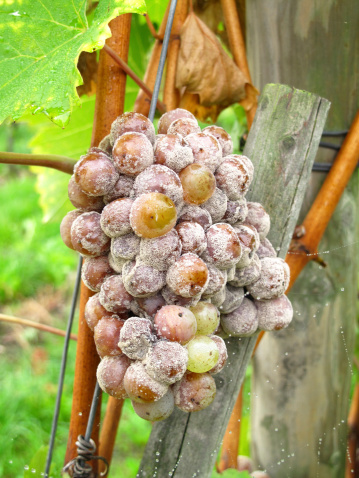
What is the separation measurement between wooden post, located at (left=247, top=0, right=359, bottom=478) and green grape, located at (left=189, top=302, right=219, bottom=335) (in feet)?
1.42

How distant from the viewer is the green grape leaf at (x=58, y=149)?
3.36 feet

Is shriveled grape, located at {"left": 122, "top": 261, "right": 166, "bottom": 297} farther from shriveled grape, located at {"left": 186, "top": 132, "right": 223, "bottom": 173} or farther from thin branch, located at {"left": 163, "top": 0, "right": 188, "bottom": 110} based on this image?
thin branch, located at {"left": 163, "top": 0, "right": 188, "bottom": 110}

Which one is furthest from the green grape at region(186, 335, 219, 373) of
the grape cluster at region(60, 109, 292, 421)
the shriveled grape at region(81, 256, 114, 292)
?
the shriveled grape at region(81, 256, 114, 292)

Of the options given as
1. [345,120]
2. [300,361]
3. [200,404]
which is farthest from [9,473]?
[345,120]

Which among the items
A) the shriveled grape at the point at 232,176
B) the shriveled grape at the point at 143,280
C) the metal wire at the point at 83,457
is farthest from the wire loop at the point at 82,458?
the shriveled grape at the point at 232,176

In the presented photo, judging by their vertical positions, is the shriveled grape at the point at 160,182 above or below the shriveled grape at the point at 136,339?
above

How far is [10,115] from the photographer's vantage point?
1.77 feet

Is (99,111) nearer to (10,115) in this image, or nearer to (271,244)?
(10,115)

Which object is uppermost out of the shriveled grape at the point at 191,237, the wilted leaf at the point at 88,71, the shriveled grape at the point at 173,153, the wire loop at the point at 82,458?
the wilted leaf at the point at 88,71

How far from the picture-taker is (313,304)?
0.91 m

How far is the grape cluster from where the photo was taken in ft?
1.51

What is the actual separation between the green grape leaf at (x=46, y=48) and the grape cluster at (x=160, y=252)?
81 mm

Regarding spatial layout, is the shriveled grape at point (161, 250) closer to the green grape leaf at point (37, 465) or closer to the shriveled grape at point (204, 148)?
the shriveled grape at point (204, 148)

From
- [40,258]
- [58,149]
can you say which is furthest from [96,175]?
[40,258]
